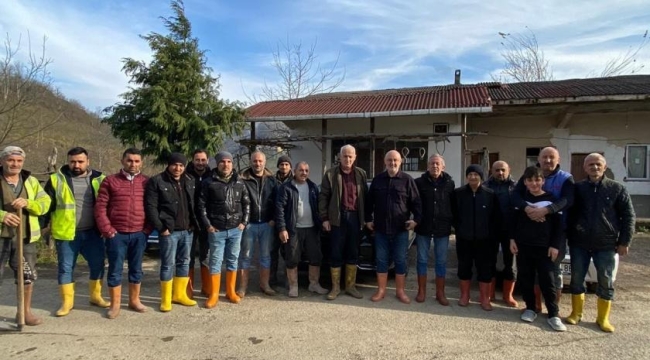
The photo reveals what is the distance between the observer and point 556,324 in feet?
11.8

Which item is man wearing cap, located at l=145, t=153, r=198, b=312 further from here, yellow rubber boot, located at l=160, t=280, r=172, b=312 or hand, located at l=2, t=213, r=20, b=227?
hand, located at l=2, t=213, r=20, b=227

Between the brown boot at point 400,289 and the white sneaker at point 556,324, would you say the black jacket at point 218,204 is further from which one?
the white sneaker at point 556,324

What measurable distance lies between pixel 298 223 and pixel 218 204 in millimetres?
971

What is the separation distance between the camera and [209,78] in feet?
33.4

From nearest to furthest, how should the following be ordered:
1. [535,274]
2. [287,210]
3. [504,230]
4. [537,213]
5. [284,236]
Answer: [537,213] → [535,274] → [504,230] → [284,236] → [287,210]

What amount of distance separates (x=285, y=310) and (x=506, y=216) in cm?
265

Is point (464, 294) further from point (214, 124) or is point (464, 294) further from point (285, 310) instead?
point (214, 124)

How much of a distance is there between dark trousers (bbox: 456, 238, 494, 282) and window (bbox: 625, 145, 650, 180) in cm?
959

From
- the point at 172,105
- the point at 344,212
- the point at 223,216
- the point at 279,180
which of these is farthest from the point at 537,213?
the point at 172,105

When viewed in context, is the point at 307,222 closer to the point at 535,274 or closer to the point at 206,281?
the point at 206,281

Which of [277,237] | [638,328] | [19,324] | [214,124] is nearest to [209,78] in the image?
[214,124]

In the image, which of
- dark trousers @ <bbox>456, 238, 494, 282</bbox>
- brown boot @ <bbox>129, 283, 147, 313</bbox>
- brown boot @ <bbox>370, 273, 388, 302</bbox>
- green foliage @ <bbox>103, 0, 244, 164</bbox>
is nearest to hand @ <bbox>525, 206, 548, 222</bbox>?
dark trousers @ <bbox>456, 238, 494, 282</bbox>

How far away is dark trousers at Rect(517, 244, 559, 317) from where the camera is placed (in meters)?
3.73

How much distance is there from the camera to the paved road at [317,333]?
309cm
